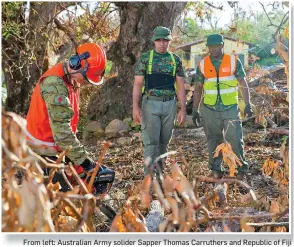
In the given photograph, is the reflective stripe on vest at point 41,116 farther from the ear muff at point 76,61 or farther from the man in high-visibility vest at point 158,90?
the man in high-visibility vest at point 158,90

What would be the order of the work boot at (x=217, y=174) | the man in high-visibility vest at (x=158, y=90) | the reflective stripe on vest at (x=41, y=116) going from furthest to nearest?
1. the work boot at (x=217, y=174)
2. the man in high-visibility vest at (x=158, y=90)
3. the reflective stripe on vest at (x=41, y=116)

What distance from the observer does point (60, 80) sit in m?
4.20

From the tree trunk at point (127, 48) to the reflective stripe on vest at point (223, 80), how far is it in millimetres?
3588

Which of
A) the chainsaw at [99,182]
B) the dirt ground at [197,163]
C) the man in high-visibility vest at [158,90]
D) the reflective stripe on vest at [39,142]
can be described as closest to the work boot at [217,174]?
the dirt ground at [197,163]

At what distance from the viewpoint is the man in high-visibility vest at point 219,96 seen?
632cm

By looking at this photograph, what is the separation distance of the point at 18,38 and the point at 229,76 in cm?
419

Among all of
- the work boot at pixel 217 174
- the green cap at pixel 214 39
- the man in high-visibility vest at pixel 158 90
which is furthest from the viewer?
the work boot at pixel 217 174

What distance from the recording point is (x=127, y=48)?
1019cm

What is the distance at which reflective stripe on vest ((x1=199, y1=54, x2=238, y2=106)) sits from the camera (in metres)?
6.33

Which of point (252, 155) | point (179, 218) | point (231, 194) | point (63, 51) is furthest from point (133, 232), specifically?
point (63, 51)

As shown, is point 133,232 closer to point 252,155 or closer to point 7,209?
point 7,209

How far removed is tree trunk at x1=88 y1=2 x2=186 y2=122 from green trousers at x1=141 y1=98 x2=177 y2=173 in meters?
3.72

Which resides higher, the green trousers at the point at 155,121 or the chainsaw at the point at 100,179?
the green trousers at the point at 155,121

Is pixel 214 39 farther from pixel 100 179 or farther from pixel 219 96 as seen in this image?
pixel 100 179
